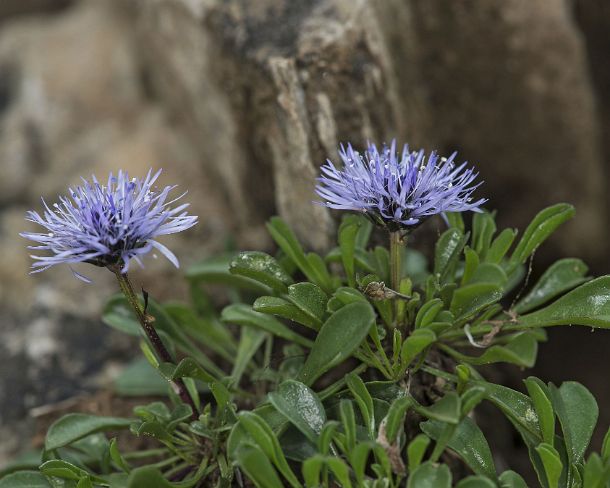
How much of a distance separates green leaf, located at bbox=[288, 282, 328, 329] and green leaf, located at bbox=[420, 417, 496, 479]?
413 mm

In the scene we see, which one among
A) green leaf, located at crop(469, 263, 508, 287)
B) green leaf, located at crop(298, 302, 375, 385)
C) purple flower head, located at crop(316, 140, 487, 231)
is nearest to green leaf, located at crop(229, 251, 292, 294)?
green leaf, located at crop(298, 302, 375, 385)

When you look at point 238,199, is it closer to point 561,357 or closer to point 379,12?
point 379,12

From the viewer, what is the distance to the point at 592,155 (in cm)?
346

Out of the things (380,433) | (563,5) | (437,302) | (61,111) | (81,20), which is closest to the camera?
(380,433)

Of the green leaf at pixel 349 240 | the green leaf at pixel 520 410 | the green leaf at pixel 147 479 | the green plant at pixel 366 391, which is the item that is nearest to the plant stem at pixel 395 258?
the green plant at pixel 366 391

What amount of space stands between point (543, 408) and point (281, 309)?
2.40 feet

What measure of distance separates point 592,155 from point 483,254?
1.46 m

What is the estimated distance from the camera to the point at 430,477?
1.75 meters

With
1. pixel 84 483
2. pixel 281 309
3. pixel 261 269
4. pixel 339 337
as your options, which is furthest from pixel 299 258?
pixel 84 483

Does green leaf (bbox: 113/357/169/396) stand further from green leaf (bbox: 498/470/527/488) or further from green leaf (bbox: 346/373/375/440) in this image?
green leaf (bbox: 498/470/527/488)

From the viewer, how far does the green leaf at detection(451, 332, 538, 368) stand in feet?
6.73

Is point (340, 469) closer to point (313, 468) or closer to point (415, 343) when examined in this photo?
point (313, 468)

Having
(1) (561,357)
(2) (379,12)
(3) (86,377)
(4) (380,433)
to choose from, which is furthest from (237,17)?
(1) (561,357)

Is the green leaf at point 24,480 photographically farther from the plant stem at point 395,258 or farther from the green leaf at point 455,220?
the green leaf at point 455,220
